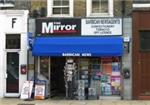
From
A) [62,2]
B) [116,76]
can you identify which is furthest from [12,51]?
[116,76]

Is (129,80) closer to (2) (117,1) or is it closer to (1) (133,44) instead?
(1) (133,44)

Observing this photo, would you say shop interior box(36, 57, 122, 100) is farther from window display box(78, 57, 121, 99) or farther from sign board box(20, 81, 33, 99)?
sign board box(20, 81, 33, 99)

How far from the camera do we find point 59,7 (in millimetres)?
24141

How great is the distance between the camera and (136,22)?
76.3ft

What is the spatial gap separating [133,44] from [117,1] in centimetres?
214

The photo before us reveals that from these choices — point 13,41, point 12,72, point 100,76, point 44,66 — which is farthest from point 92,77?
point 13,41

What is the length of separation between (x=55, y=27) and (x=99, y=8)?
2.24m

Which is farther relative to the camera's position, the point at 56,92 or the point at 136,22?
the point at 56,92

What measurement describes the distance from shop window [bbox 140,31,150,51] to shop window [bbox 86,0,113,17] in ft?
6.10

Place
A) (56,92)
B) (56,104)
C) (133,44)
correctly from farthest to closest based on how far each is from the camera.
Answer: (56,92), (133,44), (56,104)

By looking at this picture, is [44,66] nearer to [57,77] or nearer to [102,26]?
[57,77]

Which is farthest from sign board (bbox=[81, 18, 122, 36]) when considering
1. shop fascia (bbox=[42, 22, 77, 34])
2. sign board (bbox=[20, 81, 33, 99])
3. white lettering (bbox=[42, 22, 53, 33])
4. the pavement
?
sign board (bbox=[20, 81, 33, 99])

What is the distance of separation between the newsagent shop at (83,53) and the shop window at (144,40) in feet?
3.28

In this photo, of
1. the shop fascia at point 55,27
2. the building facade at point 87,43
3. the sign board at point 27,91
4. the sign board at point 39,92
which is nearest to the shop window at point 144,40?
the building facade at point 87,43
